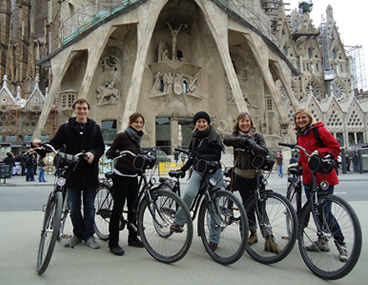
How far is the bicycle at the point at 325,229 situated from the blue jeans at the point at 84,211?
2.46 meters

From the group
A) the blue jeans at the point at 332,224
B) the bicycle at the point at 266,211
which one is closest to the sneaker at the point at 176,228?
the bicycle at the point at 266,211

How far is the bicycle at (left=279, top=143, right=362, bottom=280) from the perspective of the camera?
8.75ft

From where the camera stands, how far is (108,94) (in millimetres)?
24578

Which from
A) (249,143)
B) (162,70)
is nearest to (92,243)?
(249,143)

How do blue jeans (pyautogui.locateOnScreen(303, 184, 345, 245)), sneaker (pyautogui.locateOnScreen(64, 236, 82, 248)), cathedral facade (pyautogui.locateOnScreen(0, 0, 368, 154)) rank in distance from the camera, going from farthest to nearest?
1. cathedral facade (pyautogui.locateOnScreen(0, 0, 368, 154))
2. sneaker (pyautogui.locateOnScreen(64, 236, 82, 248))
3. blue jeans (pyautogui.locateOnScreen(303, 184, 345, 245))

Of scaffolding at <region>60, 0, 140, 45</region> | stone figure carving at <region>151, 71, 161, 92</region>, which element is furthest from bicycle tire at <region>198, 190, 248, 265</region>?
scaffolding at <region>60, 0, 140, 45</region>

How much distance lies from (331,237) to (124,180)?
7.43 feet

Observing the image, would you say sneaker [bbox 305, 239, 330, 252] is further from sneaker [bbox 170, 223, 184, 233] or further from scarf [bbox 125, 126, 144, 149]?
scarf [bbox 125, 126, 144, 149]

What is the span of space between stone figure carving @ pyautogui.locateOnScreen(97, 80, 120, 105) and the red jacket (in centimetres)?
2238

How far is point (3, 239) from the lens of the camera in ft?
13.0

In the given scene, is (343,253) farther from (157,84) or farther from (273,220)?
(157,84)

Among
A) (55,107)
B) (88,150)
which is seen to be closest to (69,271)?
(88,150)

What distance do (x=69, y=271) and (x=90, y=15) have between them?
84.1ft

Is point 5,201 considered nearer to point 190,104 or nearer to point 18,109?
point 190,104
